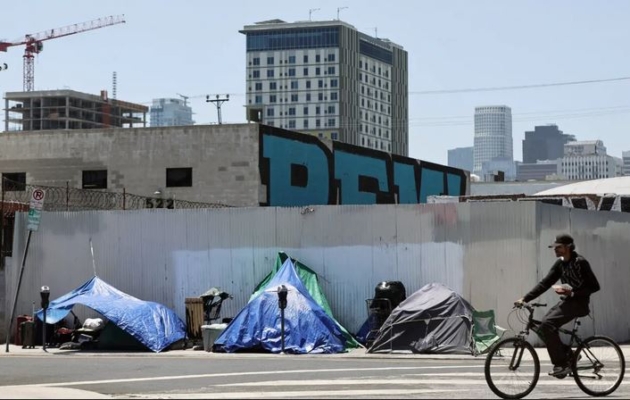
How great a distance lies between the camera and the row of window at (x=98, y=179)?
5144 cm

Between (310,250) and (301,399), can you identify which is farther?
(310,250)

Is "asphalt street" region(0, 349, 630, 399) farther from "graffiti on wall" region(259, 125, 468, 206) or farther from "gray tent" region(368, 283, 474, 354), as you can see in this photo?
"graffiti on wall" region(259, 125, 468, 206)

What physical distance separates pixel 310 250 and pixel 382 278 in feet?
5.80

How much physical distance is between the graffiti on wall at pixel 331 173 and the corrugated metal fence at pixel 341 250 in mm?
22237

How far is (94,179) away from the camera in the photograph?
5253cm

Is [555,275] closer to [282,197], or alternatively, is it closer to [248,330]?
[248,330]

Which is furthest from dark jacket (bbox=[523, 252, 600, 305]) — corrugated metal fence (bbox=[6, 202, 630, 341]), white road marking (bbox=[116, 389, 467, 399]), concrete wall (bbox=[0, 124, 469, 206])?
concrete wall (bbox=[0, 124, 469, 206])

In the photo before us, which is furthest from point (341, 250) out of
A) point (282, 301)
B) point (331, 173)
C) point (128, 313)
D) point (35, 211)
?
point (331, 173)

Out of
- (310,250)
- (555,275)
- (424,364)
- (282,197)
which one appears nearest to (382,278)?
(310,250)

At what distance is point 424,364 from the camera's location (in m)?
20.2

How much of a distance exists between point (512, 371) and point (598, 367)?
108 centimetres

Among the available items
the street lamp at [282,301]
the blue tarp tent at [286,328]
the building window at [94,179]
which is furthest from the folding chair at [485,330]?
the building window at [94,179]

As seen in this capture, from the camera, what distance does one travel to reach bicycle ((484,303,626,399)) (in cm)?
1341

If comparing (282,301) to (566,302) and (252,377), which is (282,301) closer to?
(252,377)
